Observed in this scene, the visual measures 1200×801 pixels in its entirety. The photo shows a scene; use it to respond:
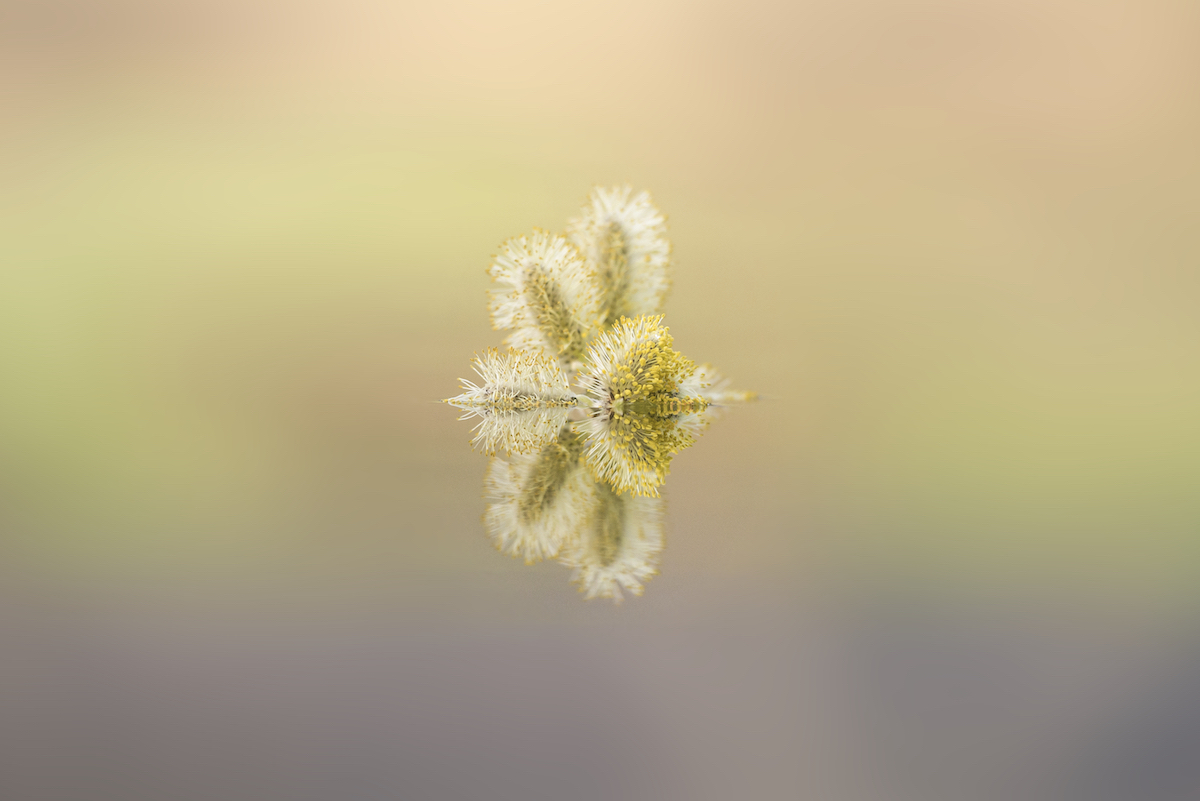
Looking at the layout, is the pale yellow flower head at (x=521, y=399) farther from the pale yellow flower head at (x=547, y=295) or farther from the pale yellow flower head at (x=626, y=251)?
the pale yellow flower head at (x=626, y=251)

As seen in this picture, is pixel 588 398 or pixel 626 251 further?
pixel 626 251

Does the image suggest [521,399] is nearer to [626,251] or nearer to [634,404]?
[634,404]

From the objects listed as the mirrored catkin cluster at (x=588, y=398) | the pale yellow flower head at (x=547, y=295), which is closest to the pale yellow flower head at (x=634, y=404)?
the mirrored catkin cluster at (x=588, y=398)

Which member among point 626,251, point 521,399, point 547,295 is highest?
point 626,251

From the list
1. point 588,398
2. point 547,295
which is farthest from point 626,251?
point 588,398

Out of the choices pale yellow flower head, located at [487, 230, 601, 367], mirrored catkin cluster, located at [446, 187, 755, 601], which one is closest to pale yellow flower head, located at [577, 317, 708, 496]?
mirrored catkin cluster, located at [446, 187, 755, 601]

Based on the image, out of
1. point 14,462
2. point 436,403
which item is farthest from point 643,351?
point 14,462

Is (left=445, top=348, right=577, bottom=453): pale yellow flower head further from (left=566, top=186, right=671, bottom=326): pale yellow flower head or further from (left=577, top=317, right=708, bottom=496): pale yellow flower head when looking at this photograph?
(left=566, top=186, right=671, bottom=326): pale yellow flower head

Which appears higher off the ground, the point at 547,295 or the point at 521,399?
the point at 547,295

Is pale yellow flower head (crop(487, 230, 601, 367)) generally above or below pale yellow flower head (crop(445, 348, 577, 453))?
above
